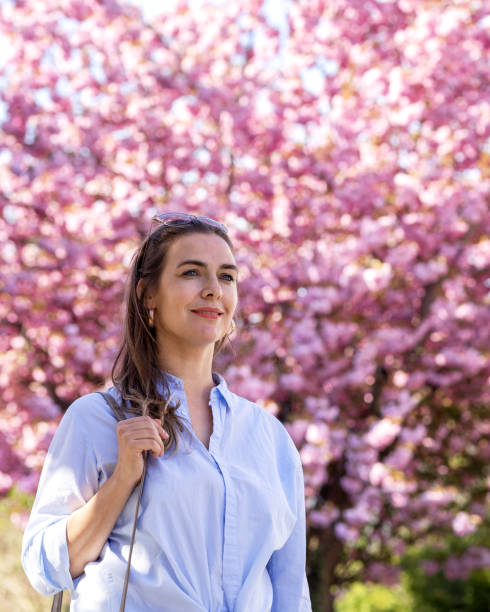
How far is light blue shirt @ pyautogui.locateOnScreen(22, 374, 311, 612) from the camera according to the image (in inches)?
61.4

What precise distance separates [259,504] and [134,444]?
33 centimetres

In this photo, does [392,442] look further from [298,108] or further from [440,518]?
[298,108]

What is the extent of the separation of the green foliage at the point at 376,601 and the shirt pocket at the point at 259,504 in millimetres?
6936

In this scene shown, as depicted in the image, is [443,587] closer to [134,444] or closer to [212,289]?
[212,289]

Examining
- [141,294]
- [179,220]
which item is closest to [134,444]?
[141,294]

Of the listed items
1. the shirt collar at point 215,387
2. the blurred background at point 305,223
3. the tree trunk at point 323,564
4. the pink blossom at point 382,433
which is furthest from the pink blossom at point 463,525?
the shirt collar at point 215,387

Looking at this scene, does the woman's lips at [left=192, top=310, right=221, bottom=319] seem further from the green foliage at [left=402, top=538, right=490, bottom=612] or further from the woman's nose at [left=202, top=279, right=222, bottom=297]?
the green foliage at [left=402, top=538, right=490, bottom=612]

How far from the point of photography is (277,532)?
174 cm

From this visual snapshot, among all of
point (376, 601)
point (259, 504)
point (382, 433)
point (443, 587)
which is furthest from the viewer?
point (376, 601)

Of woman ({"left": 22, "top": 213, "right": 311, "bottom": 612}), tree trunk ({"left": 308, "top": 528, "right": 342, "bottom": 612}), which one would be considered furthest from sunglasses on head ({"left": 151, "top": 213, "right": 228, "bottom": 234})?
tree trunk ({"left": 308, "top": 528, "right": 342, "bottom": 612})

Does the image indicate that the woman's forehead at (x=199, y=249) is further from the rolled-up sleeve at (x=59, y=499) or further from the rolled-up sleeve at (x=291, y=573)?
the rolled-up sleeve at (x=291, y=573)

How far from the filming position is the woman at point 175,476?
1.56 meters

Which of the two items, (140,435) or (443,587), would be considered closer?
(140,435)

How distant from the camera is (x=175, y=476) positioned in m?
1.61
